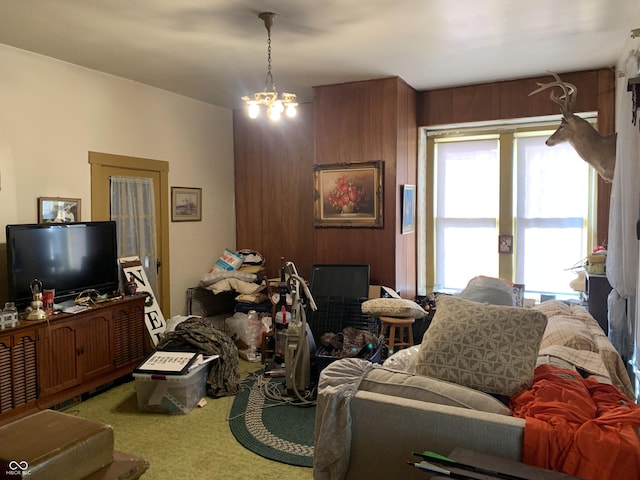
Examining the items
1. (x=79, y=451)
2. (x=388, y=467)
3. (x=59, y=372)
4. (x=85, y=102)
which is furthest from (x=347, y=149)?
(x=79, y=451)

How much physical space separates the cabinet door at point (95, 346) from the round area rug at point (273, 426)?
116cm

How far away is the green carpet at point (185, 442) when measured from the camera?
2.72 m

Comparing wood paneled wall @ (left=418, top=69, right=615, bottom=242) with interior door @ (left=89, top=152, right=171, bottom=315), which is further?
wood paneled wall @ (left=418, top=69, right=615, bottom=242)

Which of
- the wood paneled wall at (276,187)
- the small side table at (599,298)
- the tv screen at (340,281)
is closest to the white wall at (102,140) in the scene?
the wood paneled wall at (276,187)

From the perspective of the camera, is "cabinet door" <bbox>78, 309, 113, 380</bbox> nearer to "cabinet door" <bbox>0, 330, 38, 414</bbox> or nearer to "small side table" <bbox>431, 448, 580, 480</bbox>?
"cabinet door" <bbox>0, 330, 38, 414</bbox>

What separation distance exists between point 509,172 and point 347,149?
1842 millimetres

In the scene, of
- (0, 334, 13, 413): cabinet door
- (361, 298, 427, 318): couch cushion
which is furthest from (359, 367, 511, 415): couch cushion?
(0, 334, 13, 413): cabinet door

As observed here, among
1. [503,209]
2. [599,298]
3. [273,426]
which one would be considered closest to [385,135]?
[503,209]

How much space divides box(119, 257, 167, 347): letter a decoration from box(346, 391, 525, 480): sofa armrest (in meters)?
3.20

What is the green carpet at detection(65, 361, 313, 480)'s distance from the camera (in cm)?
272

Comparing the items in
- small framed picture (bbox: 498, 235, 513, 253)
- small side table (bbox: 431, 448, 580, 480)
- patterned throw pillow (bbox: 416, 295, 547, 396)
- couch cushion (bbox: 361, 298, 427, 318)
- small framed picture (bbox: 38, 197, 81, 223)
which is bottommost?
couch cushion (bbox: 361, 298, 427, 318)

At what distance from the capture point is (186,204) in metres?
5.44

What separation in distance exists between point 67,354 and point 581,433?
11.3 ft

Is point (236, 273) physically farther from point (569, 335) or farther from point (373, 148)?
point (569, 335)
